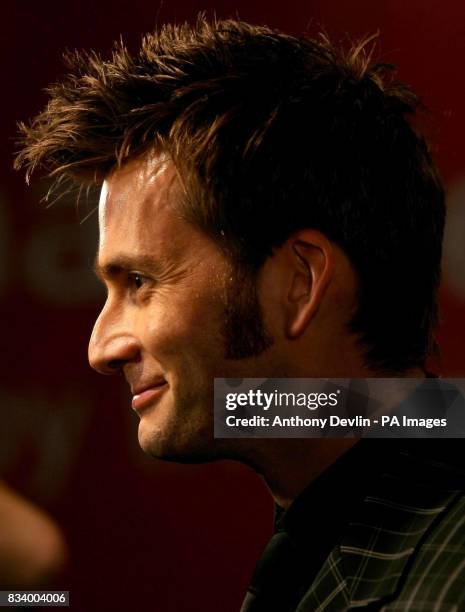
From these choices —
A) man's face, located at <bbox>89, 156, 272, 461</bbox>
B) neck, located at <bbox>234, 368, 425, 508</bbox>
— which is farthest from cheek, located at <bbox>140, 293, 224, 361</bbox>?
neck, located at <bbox>234, 368, 425, 508</bbox>

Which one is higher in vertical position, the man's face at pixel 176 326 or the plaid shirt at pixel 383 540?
the man's face at pixel 176 326

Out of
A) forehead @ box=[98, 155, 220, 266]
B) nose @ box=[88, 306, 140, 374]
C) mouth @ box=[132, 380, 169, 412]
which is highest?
forehead @ box=[98, 155, 220, 266]

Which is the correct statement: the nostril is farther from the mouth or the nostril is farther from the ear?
the ear

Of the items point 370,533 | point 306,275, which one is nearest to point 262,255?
point 306,275

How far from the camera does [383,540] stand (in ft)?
2.60

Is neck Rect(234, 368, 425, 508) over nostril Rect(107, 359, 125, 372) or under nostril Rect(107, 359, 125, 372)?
under

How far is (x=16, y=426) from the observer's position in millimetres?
1497

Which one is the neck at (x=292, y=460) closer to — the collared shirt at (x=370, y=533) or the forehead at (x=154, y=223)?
the collared shirt at (x=370, y=533)

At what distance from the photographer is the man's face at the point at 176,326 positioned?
0.91m

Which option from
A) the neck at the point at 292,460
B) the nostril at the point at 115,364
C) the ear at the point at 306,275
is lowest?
the neck at the point at 292,460

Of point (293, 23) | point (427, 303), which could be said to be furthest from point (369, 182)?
point (293, 23)

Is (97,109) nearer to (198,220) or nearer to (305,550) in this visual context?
(198,220)

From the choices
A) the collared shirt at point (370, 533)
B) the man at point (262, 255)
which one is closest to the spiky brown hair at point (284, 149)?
the man at point (262, 255)

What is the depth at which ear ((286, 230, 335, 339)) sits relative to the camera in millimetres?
909
